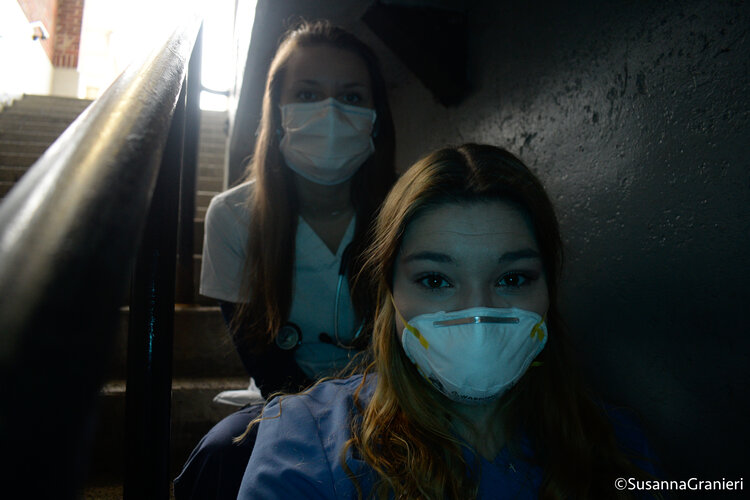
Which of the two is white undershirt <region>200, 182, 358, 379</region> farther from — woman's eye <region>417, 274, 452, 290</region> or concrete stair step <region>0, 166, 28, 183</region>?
concrete stair step <region>0, 166, 28, 183</region>

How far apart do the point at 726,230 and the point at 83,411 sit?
999mm

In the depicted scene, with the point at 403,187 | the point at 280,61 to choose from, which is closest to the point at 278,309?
the point at 403,187

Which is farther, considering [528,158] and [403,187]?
[528,158]

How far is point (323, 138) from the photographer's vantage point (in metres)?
1.42

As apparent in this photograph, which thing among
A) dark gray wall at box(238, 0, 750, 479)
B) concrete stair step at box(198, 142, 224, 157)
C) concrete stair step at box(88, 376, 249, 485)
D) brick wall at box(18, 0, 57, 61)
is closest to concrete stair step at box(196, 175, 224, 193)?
concrete stair step at box(198, 142, 224, 157)

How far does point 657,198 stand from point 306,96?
0.96m

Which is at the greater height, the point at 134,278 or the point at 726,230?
the point at 726,230

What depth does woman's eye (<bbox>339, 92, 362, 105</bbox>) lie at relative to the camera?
1.48 m

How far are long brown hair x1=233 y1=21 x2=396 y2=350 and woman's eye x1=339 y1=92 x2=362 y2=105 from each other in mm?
62

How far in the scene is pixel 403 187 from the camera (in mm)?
1003

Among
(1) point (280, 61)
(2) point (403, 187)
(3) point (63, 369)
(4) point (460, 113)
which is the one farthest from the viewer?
(4) point (460, 113)

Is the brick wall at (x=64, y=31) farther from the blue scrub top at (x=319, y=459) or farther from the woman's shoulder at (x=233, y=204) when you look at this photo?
the blue scrub top at (x=319, y=459)

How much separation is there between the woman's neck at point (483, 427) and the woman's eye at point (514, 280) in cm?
22

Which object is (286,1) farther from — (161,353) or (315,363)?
(161,353)
